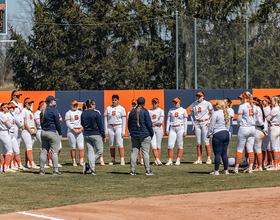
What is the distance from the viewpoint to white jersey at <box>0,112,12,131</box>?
11.3m

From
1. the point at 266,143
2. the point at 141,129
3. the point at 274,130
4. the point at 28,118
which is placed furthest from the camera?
the point at 28,118

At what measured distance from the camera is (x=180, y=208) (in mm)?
7484

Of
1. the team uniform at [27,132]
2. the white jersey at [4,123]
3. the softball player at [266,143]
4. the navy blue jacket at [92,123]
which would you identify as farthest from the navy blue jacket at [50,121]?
the softball player at [266,143]

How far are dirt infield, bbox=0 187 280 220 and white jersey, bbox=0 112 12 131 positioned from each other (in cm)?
459

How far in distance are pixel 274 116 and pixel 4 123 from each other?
7419mm

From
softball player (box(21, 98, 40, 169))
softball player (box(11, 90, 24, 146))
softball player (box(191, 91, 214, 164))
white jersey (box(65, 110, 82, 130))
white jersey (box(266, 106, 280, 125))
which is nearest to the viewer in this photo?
white jersey (box(266, 106, 280, 125))

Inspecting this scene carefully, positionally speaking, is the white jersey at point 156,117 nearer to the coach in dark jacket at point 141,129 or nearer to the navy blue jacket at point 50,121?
the coach in dark jacket at point 141,129

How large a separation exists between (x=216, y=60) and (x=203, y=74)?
161 cm

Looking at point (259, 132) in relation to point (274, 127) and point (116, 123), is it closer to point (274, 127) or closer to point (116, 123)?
point (274, 127)

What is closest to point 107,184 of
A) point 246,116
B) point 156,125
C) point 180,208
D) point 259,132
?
point 180,208

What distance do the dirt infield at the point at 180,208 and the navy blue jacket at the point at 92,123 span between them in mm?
3284

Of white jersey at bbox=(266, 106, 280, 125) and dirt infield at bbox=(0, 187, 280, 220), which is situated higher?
white jersey at bbox=(266, 106, 280, 125)

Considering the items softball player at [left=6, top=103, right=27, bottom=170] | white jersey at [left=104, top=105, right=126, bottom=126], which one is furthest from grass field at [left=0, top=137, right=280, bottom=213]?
white jersey at [left=104, top=105, right=126, bottom=126]

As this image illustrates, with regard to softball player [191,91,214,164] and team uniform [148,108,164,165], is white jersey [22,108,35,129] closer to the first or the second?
team uniform [148,108,164,165]
